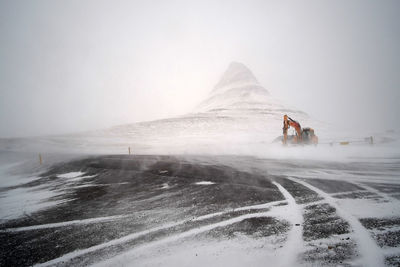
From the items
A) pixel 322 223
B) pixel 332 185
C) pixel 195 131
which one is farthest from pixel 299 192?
pixel 195 131

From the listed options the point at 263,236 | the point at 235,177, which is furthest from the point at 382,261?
the point at 235,177

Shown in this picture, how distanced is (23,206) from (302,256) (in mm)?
7688

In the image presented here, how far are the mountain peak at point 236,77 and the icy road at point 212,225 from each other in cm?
12224

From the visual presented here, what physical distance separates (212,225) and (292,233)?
148 centimetres

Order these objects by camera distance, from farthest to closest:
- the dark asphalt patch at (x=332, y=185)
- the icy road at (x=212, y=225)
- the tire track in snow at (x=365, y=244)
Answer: the dark asphalt patch at (x=332, y=185) < the icy road at (x=212, y=225) < the tire track in snow at (x=365, y=244)

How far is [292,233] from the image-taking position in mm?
3332

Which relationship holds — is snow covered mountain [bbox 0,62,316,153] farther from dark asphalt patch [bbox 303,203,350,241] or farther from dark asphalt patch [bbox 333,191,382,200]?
dark asphalt patch [bbox 303,203,350,241]

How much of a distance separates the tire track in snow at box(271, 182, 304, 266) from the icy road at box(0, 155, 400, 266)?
14mm

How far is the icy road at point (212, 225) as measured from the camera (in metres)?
2.81

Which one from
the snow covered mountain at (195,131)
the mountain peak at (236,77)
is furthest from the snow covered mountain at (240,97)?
the snow covered mountain at (195,131)

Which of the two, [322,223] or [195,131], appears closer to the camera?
[322,223]

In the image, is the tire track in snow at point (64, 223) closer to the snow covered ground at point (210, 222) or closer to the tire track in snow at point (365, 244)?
the snow covered ground at point (210, 222)

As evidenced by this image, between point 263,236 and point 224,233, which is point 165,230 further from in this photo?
point 263,236

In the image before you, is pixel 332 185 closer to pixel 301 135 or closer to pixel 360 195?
pixel 360 195
